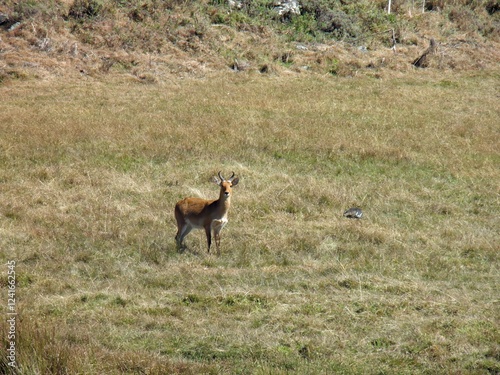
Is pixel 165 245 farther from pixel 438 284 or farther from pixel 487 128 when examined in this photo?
pixel 487 128

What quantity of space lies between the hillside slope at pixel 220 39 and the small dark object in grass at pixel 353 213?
522 inches

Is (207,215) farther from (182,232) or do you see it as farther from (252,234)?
(252,234)

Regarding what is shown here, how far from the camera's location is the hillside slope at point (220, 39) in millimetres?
26859

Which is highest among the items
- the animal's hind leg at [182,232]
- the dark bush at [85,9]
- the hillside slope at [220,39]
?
the dark bush at [85,9]

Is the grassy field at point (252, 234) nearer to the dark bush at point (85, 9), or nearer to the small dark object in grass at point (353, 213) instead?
the small dark object in grass at point (353, 213)

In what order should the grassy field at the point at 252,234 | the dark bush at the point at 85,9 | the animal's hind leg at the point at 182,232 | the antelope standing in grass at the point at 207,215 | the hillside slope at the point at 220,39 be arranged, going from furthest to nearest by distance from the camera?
the dark bush at the point at 85,9 → the hillside slope at the point at 220,39 → the animal's hind leg at the point at 182,232 → the antelope standing in grass at the point at 207,215 → the grassy field at the point at 252,234

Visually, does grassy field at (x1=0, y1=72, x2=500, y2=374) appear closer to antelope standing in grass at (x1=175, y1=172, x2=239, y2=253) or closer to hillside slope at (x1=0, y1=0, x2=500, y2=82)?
antelope standing in grass at (x1=175, y1=172, x2=239, y2=253)

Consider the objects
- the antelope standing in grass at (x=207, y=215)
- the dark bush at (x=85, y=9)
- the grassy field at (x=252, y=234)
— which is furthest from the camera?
the dark bush at (x=85, y=9)

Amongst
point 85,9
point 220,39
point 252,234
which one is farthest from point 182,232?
point 85,9

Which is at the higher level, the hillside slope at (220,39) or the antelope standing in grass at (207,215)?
the antelope standing in grass at (207,215)

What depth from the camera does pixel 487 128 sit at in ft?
70.5

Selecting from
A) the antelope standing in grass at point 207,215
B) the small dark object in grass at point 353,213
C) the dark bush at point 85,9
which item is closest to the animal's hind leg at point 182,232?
the antelope standing in grass at point 207,215

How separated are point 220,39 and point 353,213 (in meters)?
17.2

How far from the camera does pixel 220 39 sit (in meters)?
29.9
